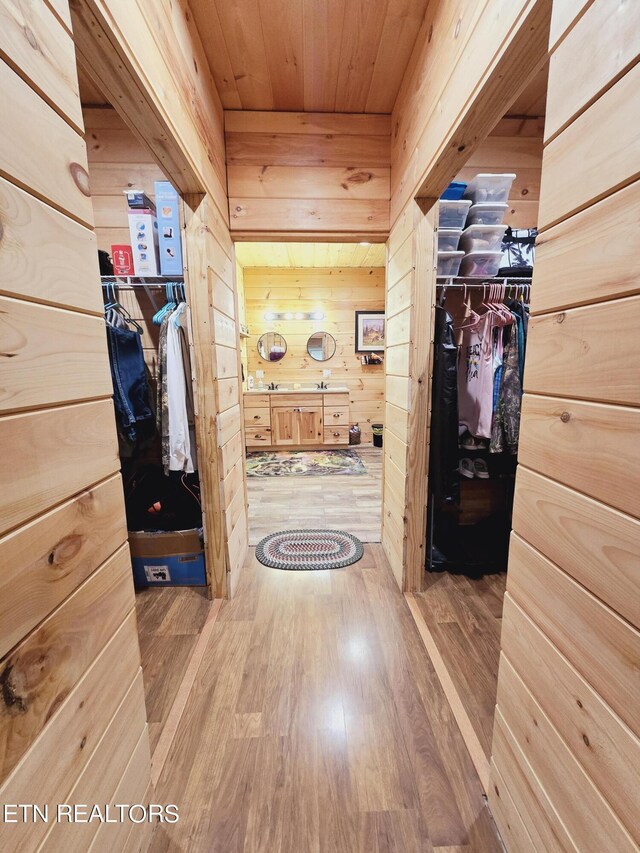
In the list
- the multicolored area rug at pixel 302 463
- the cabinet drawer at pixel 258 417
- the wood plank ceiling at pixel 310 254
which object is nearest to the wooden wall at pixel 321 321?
the wood plank ceiling at pixel 310 254

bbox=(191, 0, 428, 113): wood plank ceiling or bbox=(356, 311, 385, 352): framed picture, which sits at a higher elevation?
bbox=(191, 0, 428, 113): wood plank ceiling

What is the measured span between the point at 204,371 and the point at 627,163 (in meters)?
1.60

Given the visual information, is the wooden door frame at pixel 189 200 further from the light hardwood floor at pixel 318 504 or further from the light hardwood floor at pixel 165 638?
the light hardwood floor at pixel 318 504

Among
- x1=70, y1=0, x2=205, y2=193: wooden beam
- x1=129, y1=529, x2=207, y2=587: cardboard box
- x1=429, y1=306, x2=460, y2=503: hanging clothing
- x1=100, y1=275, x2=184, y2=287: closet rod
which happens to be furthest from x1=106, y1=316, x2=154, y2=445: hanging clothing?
x1=429, y1=306, x2=460, y2=503: hanging clothing

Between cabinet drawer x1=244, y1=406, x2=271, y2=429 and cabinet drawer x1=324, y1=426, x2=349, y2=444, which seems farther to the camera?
cabinet drawer x1=324, y1=426, x2=349, y2=444

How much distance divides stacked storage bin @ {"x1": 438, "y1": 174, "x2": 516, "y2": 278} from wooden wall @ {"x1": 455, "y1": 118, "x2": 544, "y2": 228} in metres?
0.31

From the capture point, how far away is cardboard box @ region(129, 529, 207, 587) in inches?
75.2

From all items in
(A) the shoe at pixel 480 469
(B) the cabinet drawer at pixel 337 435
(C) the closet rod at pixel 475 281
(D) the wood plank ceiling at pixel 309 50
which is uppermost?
(D) the wood plank ceiling at pixel 309 50

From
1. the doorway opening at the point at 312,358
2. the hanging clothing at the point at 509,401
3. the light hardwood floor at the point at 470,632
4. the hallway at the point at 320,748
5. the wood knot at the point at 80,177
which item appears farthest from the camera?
the doorway opening at the point at 312,358

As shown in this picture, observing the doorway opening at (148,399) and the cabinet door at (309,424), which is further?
the cabinet door at (309,424)

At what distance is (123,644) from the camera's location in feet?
2.64

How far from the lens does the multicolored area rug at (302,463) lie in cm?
403

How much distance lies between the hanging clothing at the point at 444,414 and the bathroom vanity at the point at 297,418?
116 inches

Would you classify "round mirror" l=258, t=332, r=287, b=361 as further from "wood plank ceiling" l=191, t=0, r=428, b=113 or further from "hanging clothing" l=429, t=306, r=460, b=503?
"hanging clothing" l=429, t=306, r=460, b=503
